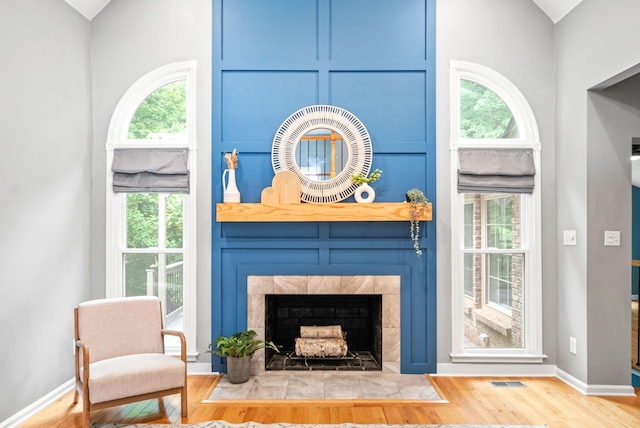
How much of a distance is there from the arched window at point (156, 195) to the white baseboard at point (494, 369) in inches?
88.9

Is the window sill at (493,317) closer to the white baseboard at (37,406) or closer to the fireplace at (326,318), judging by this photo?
the fireplace at (326,318)

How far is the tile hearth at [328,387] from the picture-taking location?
3.31m

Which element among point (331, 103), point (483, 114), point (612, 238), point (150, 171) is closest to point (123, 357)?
point (150, 171)

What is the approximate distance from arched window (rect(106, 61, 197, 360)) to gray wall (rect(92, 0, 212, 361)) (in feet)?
0.24

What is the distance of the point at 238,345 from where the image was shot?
3.60m

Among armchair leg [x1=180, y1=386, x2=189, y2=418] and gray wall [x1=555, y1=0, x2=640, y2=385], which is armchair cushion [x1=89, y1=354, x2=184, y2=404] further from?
gray wall [x1=555, y1=0, x2=640, y2=385]

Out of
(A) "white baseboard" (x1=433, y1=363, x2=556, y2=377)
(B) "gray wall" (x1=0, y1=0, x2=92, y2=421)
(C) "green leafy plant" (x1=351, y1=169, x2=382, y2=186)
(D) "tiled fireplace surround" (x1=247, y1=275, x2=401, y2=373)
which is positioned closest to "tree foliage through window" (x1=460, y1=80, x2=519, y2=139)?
(C) "green leafy plant" (x1=351, y1=169, x2=382, y2=186)

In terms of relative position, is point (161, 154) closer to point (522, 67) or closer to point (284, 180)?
point (284, 180)

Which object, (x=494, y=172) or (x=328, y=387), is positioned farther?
(x=494, y=172)

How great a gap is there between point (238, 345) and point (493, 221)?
2.50m

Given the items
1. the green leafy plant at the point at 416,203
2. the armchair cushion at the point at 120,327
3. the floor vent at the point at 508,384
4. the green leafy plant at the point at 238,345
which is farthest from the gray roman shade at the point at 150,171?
the floor vent at the point at 508,384

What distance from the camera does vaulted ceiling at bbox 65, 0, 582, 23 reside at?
11.9ft

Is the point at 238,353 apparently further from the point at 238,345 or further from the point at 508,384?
the point at 508,384

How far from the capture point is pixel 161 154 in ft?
12.6
